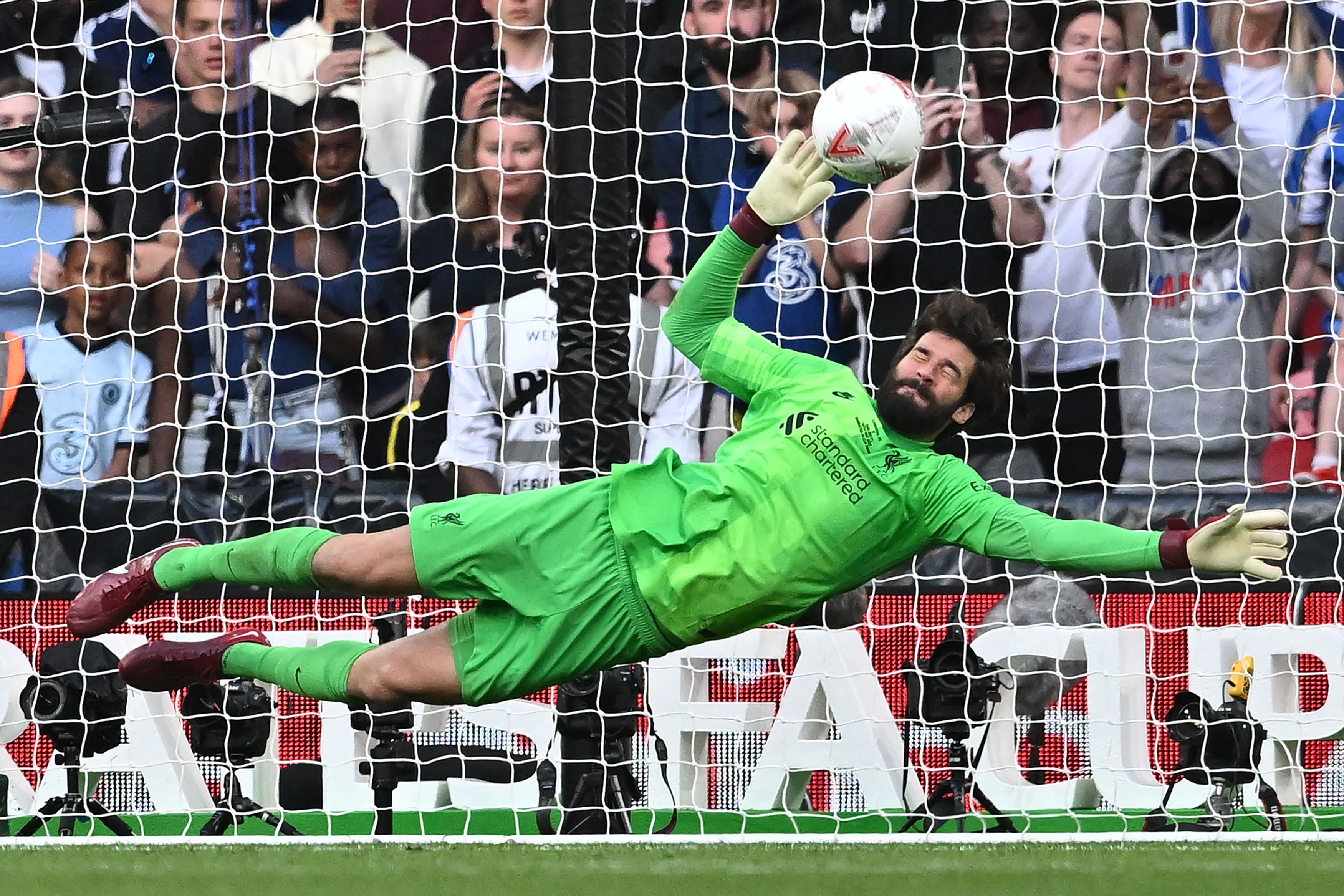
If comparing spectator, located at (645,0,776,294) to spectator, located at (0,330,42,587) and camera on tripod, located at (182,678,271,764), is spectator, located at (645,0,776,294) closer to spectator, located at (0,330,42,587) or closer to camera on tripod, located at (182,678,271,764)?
camera on tripod, located at (182,678,271,764)

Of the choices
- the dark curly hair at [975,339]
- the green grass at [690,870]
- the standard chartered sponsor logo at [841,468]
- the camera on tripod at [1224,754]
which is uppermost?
the dark curly hair at [975,339]

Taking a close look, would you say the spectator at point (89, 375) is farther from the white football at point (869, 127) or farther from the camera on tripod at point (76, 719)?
the white football at point (869, 127)

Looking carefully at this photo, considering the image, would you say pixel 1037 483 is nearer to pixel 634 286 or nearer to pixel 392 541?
pixel 634 286

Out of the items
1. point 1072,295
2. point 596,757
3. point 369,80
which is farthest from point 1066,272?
point 369,80

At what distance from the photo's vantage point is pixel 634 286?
5254 mm

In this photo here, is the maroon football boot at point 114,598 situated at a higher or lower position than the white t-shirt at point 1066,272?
lower

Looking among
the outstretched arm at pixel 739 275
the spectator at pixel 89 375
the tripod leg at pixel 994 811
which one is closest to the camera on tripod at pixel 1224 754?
the tripod leg at pixel 994 811

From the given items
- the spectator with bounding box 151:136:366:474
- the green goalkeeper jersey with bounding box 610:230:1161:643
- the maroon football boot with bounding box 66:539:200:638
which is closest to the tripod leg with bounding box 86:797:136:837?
the maroon football boot with bounding box 66:539:200:638

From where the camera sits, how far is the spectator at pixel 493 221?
529 cm

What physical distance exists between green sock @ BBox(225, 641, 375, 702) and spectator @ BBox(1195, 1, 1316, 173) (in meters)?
3.61

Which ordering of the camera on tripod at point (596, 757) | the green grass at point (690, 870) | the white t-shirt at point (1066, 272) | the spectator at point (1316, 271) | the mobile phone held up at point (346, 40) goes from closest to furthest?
the green grass at point (690, 870), the camera on tripod at point (596, 757), the spectator at point (1316, 271), the white t-shirt at point (1066, 272), the mobile phone held up at point (346, 40)

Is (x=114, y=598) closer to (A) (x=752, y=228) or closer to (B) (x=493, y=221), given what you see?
(A) (x=752, y=228)

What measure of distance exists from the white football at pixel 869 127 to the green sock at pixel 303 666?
1606 mm

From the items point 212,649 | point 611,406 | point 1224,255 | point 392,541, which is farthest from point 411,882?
point 1224,255
